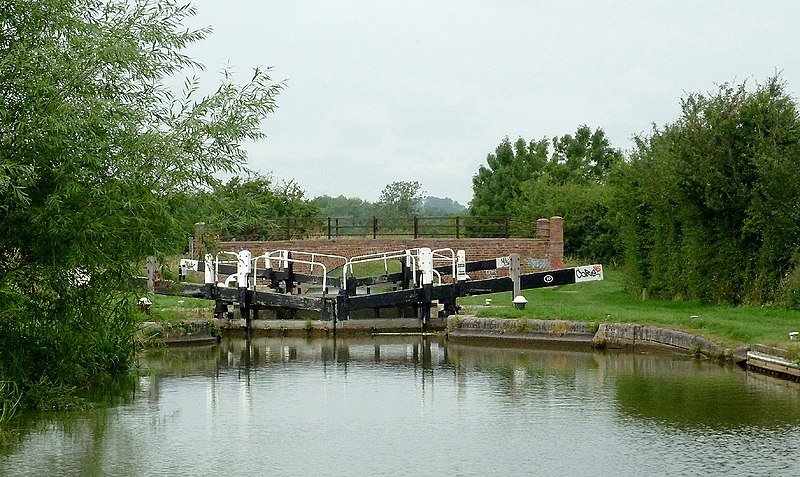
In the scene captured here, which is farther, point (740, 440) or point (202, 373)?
point (202, 373)

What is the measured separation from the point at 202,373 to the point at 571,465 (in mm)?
7650

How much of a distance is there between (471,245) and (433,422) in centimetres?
2474

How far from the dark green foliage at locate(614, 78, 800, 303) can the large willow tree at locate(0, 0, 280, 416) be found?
34.3ft

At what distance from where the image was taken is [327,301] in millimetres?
20766

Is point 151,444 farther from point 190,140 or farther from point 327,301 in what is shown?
point 327,301

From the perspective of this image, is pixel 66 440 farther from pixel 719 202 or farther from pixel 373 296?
pixel 719 202

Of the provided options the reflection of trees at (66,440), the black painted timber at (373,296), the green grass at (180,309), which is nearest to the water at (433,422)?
the reflection of trees at (66,440)

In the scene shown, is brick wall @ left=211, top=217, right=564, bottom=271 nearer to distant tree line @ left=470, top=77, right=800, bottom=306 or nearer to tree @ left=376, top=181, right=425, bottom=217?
distant tree line @ left=470, top=77, right=800, bottom=306

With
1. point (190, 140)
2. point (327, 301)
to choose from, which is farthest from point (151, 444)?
point (327, 301)

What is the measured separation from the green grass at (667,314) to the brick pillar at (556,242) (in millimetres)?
9767

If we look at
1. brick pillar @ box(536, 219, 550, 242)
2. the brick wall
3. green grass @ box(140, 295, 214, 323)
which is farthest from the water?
brick pillar @ box(536, 219, 550, 242)

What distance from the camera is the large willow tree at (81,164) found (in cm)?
1080

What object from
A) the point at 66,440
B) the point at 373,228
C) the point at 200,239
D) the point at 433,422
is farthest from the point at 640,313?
the point at 373,228

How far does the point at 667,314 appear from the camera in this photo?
19000 millimetres
